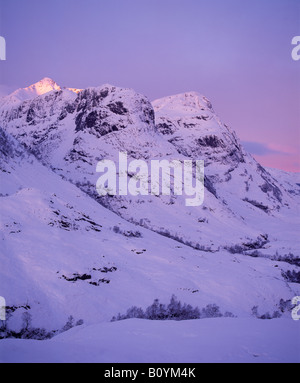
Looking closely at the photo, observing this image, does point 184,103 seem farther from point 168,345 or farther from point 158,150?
point 168,345

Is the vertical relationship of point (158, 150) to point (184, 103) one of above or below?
below

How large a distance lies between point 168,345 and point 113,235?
19.1m

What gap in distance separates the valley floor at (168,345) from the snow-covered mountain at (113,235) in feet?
20.3

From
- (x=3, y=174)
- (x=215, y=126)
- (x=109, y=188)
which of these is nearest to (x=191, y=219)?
(x=109, y=188)

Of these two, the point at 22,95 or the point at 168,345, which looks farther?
the point at 22,95

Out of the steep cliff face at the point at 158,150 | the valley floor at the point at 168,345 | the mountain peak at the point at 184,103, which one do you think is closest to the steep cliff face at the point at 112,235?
the steep cliff face at the point at 158,150

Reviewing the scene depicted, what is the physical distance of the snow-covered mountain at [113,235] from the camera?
15406 mm

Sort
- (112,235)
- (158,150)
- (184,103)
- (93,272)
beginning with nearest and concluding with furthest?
(93,272), (112,235), (158,150), (184,103)

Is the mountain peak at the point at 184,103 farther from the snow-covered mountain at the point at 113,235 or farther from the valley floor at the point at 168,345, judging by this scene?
the valley floor at the point at 168,345

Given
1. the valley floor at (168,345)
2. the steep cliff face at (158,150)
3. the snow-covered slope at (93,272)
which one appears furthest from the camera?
the steep cliff face at (158,150)

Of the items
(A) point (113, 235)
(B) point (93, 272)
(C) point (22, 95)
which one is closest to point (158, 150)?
(A) point (113, 235)

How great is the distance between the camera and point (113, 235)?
25.6 m

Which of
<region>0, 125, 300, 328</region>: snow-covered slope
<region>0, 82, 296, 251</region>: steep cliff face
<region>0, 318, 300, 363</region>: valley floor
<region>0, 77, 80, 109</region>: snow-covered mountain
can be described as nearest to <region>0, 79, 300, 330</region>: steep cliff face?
<region>0, 125, 300, 328</region>: snow-covered slope
